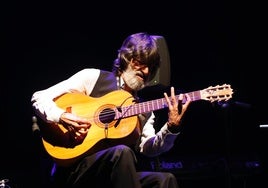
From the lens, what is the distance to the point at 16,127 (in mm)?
4043

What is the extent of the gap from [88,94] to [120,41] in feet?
5.45

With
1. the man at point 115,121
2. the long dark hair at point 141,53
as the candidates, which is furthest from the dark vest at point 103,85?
the long dark hair at point 141,53

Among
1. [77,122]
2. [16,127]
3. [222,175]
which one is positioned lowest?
[222,175]

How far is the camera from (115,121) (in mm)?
2678

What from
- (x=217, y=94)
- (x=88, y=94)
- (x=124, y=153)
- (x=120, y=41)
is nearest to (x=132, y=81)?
(x=88, y=94)

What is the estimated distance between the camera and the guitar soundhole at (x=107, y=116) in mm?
2693

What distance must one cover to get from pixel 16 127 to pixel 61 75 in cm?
68

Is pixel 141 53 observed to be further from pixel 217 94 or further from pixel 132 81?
pixel 217 94

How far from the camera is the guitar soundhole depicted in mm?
2693

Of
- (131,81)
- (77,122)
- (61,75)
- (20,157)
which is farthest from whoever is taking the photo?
(61,75)

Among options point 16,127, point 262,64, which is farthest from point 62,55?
point 262,64

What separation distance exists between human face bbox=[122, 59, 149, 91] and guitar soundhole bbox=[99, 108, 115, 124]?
30 centimetres

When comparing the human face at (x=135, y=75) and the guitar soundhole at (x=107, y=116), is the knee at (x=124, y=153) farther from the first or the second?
the human face at (x=135, y=75)

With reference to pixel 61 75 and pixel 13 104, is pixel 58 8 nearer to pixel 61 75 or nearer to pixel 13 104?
pixel 61 75
